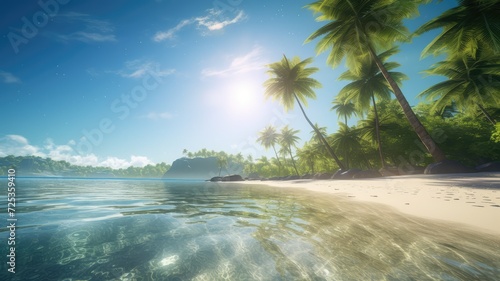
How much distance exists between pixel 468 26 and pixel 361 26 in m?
5.23

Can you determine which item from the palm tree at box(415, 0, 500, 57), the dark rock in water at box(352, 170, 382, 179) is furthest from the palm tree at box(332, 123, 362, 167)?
the palm tree at box(415, 0, 500, 57)

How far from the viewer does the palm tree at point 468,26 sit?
31.5ft

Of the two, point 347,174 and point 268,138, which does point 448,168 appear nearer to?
point 347,174

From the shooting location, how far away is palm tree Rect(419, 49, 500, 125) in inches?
584

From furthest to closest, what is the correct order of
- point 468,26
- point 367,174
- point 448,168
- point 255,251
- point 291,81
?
point 291,81
point 367,174
point 448,168
point 468,26
point 255,251

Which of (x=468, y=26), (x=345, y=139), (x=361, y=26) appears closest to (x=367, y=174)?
(x=345, y=139)

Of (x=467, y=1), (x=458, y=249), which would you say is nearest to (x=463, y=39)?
(x=467, y=1)

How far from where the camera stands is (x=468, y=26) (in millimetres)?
10305

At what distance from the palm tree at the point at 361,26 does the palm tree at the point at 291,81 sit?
832 centimetres

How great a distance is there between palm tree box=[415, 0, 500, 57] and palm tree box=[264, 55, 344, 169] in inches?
495

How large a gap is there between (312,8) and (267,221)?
16010 mm

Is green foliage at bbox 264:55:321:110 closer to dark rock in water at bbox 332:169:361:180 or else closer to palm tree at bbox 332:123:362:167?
palm tree at bbox 332:123:362:167

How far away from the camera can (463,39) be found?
433 inches

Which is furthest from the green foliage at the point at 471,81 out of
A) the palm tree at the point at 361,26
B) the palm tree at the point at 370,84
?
the palm tree at the point at 361,26
